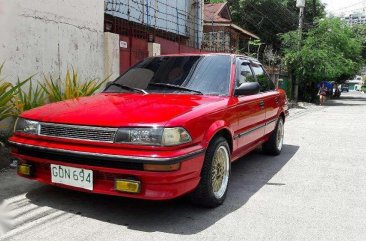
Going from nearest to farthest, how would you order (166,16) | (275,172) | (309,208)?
(309,208)
(275,172)
(166,16)

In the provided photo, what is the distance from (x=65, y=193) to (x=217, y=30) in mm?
20196

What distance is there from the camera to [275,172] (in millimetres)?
5613

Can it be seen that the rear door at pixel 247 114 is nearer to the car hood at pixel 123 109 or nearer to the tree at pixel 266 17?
the car hood at pixel 123 109

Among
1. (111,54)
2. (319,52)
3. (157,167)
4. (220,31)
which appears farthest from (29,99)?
(319,52)

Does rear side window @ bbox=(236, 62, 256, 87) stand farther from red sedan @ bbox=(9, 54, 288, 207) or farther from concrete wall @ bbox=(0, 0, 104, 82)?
concrete wall @ bbox=(0, 0, 104, 82)

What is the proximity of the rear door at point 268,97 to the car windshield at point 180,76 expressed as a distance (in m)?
1.08

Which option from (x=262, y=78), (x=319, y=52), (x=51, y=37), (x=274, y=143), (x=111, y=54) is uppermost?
(x=319, y=52)

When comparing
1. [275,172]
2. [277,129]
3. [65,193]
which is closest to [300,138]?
[277,129]

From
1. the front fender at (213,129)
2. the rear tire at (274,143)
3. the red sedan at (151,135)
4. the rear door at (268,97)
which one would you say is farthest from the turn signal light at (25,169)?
the rear tire at (274,143)

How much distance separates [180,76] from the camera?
15.3 ft

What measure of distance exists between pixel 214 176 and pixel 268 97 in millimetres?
2254

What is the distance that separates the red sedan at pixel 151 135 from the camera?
10.7ft

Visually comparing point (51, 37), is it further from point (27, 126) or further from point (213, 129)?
point (213, 129)

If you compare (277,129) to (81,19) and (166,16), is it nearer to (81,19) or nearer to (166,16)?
(81,19)
